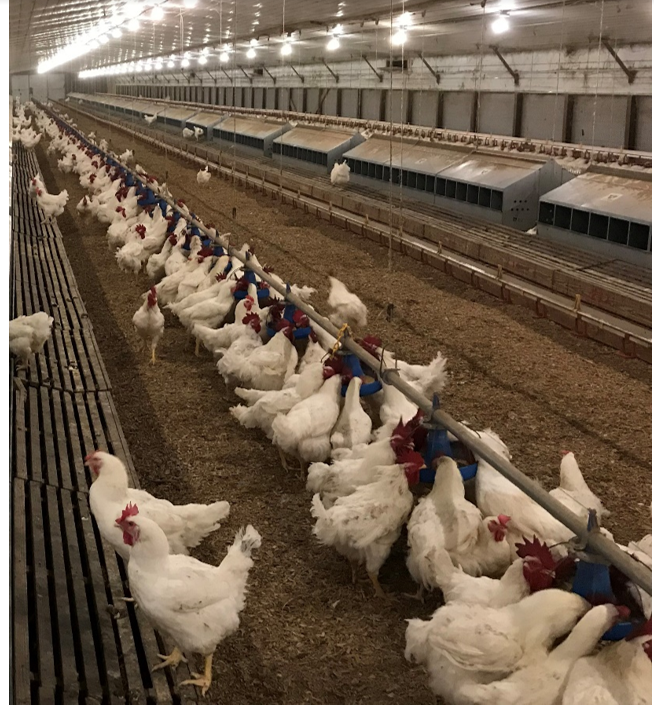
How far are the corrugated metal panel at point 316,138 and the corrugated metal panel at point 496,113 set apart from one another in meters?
3.00

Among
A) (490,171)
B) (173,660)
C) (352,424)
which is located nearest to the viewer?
(173,660)

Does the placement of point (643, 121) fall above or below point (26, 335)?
above

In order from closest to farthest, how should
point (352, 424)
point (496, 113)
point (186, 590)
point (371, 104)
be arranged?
point (186, 590), point (352, 424), point (496, 113), point (371, 104)

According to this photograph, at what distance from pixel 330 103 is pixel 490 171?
13981 mm

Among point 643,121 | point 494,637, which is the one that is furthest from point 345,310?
point 643,121

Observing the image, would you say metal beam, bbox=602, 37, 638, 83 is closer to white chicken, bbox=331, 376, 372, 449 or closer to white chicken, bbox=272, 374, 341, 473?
white chicken, bbox=331, 376, 372, 449

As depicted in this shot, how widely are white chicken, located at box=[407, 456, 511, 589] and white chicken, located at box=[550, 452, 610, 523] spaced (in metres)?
0.32

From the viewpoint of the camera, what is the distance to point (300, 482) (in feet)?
15.0

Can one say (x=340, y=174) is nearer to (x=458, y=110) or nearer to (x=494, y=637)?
(x=458, y=110)

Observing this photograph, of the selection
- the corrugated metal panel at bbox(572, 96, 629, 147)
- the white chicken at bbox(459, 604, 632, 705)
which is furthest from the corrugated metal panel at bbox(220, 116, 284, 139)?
the white chicken at bbox(459, 604, 632, 705)

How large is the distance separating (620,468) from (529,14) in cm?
807

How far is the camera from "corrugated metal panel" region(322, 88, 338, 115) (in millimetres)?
23859

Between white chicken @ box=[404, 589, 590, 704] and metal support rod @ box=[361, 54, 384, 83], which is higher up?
metal support rod @ box=[361, 54, 384, 83]

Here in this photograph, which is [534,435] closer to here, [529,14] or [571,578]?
[571,578]
